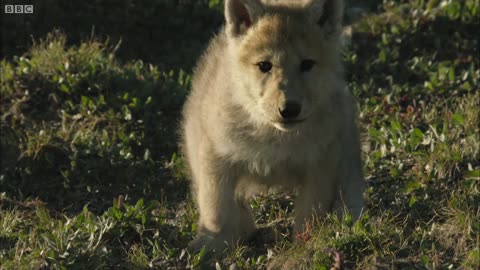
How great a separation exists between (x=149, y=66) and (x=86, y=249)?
3.34m

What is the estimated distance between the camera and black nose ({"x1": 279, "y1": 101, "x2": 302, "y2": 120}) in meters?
5.57

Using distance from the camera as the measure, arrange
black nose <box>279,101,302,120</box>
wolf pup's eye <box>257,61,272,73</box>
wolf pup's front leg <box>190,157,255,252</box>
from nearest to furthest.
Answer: black nose <box>279,101,302,120</box>, wolf pup's eye <box>257,61,272,73</box>, wolf pup's front leg <box>190,157,255,252</box>

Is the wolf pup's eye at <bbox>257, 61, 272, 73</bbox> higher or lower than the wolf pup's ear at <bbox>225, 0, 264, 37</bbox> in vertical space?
lower

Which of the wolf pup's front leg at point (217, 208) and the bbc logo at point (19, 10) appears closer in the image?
the wolf pup's front leg at point (217, 208)

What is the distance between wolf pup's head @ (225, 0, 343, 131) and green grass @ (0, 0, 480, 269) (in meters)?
0.90

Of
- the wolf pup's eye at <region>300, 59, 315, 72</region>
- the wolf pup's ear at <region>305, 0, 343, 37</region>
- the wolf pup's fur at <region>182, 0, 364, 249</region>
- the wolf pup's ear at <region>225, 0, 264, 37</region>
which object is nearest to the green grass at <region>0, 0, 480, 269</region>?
the wolf pup's fur at <region>182, 0, 364, 249</region>

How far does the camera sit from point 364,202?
6547 millimetres

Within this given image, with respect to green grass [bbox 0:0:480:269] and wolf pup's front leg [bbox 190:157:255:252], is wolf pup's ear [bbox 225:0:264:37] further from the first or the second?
green grass [bbox 0:0:480:269]

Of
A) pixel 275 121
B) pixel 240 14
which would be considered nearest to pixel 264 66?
pixel 275 121

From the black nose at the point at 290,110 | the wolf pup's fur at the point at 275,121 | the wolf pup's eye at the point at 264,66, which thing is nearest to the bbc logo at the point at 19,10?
the wolf pup's fur at the point at 275,121

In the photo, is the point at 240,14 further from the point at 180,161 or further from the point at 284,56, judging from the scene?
the point at 180,161

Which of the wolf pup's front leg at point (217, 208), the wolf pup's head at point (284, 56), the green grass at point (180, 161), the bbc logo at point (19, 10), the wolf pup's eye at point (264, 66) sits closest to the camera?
the wolf pup's head at point (284, 56)

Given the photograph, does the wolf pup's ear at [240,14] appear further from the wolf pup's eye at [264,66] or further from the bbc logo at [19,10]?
the bbc logo at [19,10]

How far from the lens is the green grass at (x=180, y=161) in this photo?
5.94 m
